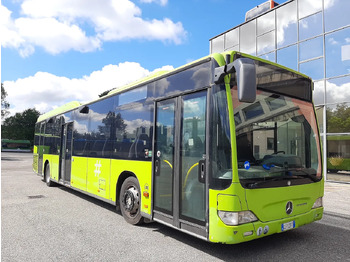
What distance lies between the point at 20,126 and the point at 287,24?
233 ft

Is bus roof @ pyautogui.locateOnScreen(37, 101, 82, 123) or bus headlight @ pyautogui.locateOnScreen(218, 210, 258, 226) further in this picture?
bus roof @ pyautogui.locateOnScreen(37, 101, 82, 123)

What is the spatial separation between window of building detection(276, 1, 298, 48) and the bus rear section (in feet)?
42.6

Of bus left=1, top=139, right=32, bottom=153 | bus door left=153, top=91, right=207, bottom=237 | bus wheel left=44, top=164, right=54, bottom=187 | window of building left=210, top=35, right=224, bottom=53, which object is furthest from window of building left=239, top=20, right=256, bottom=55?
bus left=1, top=139, right=32, bottom=153

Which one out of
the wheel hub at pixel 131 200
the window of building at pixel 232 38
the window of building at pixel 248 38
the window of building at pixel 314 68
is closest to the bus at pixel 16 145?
the window of building at pixel 232 38

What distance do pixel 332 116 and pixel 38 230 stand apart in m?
14.3

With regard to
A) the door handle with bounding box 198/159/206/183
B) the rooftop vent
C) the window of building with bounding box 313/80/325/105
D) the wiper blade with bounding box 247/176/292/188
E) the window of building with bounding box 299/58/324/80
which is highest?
the rooftop vent

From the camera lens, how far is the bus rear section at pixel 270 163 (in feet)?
12.0

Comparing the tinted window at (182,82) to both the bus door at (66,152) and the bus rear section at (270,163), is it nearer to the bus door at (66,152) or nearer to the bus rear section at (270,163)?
the bus rear section at (270,163)

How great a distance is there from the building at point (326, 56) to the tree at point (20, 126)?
68.3 metres

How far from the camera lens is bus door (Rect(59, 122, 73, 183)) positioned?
9.02m

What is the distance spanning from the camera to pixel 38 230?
17.2 ft

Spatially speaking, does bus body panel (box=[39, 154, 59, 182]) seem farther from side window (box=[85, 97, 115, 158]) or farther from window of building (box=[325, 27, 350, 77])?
window of building (box=[325, 27, 350, 77])

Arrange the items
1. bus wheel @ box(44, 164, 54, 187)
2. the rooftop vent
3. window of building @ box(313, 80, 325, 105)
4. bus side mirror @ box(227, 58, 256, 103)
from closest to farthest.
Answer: bus side mirror @ box(227, 58, 256, 103) < bus wheel @ box(44, 164, 54, 187) < window of building @ box(313, 80, 325, 105) < the rooftop vent

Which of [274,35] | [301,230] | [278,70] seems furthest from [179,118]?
[274,35]
